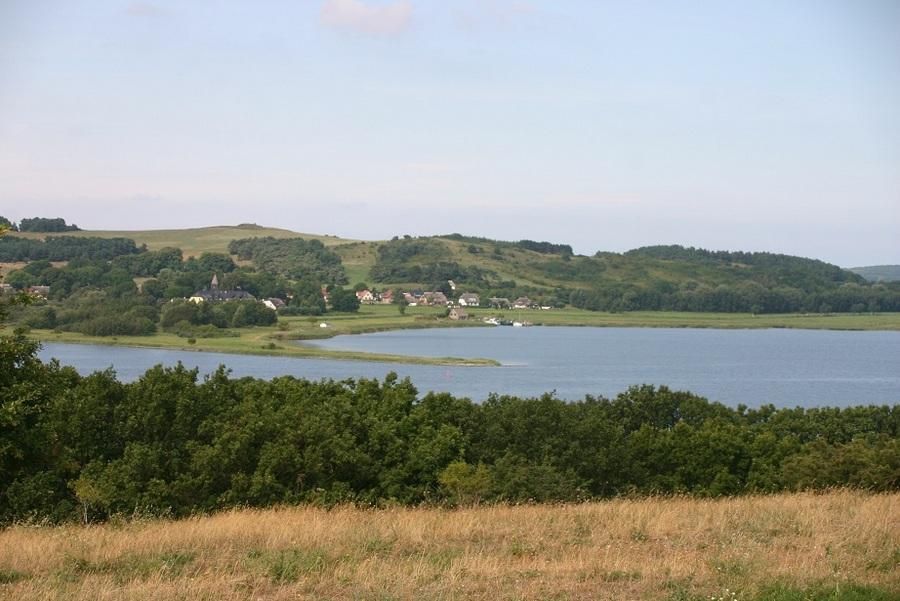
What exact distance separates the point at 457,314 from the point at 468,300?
19918 millimetres

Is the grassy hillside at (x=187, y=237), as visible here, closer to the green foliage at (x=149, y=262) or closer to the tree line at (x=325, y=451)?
the green foliage at (x=149, y=262)

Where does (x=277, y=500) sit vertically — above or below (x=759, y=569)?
below

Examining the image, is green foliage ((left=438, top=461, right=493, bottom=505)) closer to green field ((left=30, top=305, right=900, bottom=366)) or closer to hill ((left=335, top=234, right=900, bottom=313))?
green field ((left=30, top=305, right=900, bottom=366))

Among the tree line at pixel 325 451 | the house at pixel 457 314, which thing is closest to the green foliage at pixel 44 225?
the house at pixel 457 314

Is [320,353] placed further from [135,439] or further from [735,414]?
[135,439]

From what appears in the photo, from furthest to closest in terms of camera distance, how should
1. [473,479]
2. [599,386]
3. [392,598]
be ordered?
[599,386] → [473,479] → [392,598]

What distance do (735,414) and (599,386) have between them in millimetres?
27852

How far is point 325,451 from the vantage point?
18875 mm

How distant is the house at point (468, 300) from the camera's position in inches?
5885

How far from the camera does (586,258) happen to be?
19238 cm

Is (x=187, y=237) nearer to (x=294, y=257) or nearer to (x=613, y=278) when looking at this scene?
(x=294, y=257)

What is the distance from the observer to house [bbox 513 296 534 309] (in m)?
148

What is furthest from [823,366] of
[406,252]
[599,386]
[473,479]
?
[406,252]

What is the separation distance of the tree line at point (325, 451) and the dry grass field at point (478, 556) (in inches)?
103
